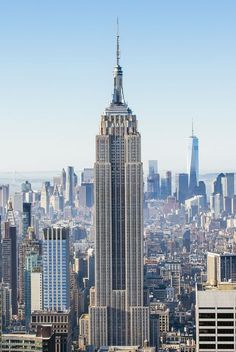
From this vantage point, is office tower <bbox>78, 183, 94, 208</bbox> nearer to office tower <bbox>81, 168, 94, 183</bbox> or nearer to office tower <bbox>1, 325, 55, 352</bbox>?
office tower <bbox>81, 168, 94, 183</bbox>

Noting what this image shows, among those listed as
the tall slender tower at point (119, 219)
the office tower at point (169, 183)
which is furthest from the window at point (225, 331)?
the tall slender tower at point (119, 219)

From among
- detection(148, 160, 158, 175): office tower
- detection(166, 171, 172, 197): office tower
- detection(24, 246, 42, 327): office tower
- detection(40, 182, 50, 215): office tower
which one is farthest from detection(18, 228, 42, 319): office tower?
detection(148, 160, 158, 175): office tower

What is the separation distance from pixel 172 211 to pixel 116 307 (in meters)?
2.47

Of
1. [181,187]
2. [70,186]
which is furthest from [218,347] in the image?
[181,187]

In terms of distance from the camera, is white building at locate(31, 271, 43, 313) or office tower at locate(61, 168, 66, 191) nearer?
office tower at locate(61, 168, 66, 191)

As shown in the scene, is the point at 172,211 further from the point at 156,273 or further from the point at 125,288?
the point at 125,288

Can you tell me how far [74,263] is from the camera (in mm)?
16234

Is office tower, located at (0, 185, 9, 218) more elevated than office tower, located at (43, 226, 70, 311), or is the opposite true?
office tower, located at (0, 185, 9, 218)

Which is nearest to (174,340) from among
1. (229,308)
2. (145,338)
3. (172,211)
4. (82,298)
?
(145,338)

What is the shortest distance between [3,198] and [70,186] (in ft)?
3.52

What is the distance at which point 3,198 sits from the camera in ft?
50.1

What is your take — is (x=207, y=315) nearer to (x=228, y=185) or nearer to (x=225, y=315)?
(x=225, y=315)

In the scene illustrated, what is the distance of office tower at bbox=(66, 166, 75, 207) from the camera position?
14.3 metres

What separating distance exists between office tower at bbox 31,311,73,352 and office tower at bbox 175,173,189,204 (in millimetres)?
2892
